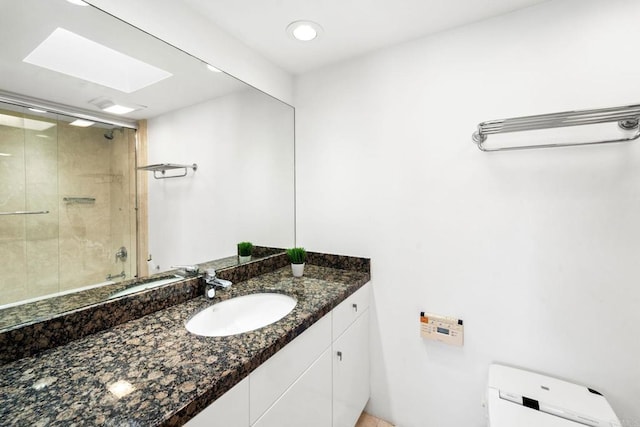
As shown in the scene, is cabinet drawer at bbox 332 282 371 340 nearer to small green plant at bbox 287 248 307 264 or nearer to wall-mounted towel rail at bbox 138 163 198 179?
small green plant at bbox 287 248 307 264

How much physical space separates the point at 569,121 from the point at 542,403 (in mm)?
1154

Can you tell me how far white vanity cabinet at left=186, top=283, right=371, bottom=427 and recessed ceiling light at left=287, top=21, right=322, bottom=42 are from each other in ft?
4.74

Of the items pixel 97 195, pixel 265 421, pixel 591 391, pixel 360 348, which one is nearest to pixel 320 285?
pixel 360 348

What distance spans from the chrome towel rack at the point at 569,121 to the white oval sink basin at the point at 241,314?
1.24 metres

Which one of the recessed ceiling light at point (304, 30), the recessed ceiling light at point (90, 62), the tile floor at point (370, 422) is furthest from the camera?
the tile floor at point (370, 422)

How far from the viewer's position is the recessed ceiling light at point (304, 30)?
1.38m

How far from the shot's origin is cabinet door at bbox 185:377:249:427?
648mm

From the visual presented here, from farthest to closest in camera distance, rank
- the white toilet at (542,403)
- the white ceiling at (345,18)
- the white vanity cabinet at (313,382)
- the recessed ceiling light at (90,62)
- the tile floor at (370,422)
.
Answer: the tile floor at (370,422), the white ceiling at (345,18), the white toilet at (542,403), the recessed ceiling light at (90,62), the white vanity cabinet at (313,382)

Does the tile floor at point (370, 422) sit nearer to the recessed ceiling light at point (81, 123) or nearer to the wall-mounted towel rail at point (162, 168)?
the wall-mounted towel rail at point (162, 168)

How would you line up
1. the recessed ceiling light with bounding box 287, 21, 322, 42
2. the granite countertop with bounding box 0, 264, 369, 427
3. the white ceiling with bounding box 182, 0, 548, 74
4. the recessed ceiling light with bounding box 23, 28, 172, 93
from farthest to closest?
the recessed ceiling light with bounding box 287, 21, 322, 42
the white ceiling with bounding box 182, 0, 548, 74
the recessed ceiling light with bounding box 23, 28, 172, 93
the granite countertop with bounding box 0, 264, 369, 427

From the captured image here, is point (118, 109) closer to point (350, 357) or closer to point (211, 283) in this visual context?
point (211, 283)

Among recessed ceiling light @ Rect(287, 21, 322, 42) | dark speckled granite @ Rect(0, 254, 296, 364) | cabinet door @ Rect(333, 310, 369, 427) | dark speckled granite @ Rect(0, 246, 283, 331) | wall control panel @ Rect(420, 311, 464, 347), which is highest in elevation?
recessed ceiling light @ Rect(287, 21, 322, 42)

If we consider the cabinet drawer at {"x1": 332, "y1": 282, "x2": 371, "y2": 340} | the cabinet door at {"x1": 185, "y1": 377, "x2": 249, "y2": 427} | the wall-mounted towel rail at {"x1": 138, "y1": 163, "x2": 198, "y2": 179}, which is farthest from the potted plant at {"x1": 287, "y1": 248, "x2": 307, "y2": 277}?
the cabinet door at {"x1": 185, "y1": 377, "x2": 249, "y2": 427}

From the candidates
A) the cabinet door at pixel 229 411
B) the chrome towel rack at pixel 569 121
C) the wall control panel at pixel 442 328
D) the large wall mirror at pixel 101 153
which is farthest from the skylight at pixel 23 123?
the wall control panel at pixel 442 328
